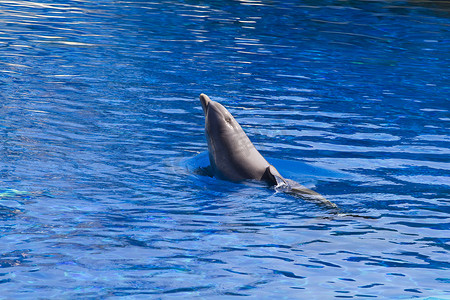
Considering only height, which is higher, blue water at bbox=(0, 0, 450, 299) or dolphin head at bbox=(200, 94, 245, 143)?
dolphin head at bbox=(200, 94, 245, 143)

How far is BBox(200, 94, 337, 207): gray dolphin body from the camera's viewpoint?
260 inches

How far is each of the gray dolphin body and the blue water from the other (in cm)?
19

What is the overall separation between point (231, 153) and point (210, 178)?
1.07 ft

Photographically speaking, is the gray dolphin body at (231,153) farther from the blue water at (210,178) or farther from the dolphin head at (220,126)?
the blue water at (210,178)

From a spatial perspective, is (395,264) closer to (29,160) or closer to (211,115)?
(211,115)

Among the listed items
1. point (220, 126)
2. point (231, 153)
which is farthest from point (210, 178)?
point (220, 126)

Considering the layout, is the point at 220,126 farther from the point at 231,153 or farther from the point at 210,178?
the point at 210,178

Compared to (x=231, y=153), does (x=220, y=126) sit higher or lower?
higher

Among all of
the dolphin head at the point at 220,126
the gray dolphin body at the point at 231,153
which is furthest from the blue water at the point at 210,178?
the dolphin head at the point at 220,126

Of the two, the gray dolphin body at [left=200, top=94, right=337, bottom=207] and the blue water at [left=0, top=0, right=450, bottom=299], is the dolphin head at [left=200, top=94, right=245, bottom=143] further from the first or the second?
the blue water at [left=0, top=0, right=450, bottom=299]

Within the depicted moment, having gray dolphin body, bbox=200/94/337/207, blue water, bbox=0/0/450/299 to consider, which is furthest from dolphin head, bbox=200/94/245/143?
blue water, bbox=0/0/450/299

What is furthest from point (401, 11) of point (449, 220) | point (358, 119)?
point (449, 220)

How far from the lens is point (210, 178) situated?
6.73m

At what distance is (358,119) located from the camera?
9.62 m
